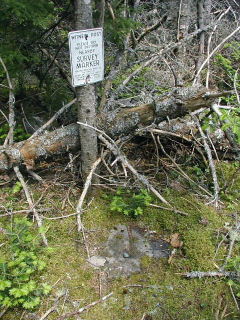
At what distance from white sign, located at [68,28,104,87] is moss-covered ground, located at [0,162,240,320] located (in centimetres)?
121

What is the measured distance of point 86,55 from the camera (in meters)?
2.37

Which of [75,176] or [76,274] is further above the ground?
[75,176]

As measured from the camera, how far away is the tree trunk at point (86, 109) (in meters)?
2.21

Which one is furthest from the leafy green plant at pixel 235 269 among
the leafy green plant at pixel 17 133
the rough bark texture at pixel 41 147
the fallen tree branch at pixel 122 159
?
the leafy green plant at pixel 17 133

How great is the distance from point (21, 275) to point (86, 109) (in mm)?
1498

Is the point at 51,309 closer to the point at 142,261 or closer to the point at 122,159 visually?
the point at 142,261

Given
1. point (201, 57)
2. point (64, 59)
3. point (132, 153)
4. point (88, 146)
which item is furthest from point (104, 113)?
point (201, 57)

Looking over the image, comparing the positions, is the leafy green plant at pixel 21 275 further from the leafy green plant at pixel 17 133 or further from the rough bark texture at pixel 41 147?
the leafy green plant at pixel 17 133

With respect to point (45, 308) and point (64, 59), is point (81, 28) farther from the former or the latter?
point (45, 308)

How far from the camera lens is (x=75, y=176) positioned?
3070mm

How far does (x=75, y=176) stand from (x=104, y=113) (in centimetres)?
79

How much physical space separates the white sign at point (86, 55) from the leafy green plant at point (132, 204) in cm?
119

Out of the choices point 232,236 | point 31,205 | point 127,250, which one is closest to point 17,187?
point 31,205

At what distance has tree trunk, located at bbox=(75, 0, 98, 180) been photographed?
87.2 inches
